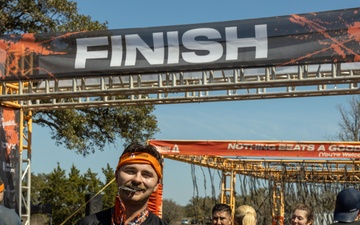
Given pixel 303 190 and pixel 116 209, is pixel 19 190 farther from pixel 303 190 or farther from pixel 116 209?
pixel 116 209

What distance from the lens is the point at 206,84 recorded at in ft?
33.8

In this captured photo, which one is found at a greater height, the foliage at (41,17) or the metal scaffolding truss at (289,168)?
the foliage at (41,17)

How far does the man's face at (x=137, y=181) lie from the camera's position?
2.89m

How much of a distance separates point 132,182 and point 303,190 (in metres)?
15.0

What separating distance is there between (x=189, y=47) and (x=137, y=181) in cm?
741

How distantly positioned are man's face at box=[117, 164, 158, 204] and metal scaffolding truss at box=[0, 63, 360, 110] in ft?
23.9

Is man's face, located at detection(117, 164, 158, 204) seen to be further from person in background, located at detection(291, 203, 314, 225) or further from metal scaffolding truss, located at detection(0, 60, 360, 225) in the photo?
metal scaffolding truss, located at detection(0, 60, 360, 225)

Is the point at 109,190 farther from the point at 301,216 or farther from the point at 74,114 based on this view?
the point at 301,216

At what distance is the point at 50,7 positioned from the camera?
67.8 ft

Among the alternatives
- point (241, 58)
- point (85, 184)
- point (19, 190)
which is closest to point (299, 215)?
point (241, 58)

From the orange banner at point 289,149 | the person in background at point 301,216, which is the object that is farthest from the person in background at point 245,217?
the orange banner at point 289,149

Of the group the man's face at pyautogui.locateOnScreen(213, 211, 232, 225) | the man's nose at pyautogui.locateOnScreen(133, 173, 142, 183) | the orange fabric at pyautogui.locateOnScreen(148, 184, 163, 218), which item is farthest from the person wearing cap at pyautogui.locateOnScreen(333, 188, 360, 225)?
the orange fabric at pyautogui.locateOnScreen(148, 184, 163, 218)

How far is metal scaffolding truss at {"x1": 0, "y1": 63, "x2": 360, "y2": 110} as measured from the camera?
10.1 m

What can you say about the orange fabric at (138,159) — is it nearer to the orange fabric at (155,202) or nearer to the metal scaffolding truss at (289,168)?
the orange fabric at (155,202)
